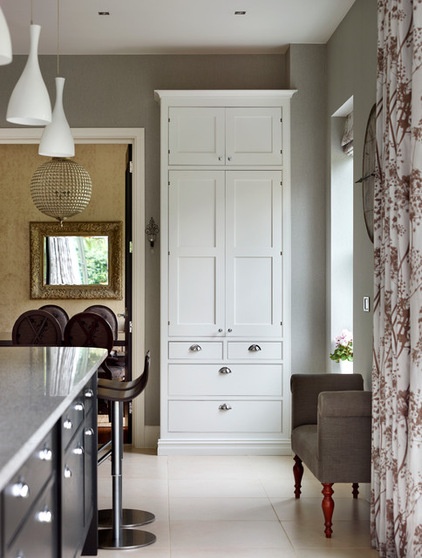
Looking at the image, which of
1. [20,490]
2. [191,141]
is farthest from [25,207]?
[20,490]

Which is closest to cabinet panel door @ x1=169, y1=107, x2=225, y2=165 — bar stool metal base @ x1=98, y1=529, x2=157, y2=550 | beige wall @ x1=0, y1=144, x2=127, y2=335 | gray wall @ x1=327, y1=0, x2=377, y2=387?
gray wall @ x1=327, y1=0, x2=377, y2=387

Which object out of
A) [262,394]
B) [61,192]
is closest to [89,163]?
[61,192]

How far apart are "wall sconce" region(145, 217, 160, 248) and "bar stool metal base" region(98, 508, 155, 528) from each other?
2.47 metres

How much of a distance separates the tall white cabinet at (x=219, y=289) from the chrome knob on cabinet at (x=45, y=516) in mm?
3882

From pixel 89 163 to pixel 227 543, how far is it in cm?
678

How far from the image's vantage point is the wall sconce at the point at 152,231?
257 inches

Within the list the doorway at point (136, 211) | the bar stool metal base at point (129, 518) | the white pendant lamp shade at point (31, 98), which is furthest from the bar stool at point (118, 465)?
the doorway at point (136, 211)

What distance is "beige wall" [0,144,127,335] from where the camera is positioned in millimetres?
10070

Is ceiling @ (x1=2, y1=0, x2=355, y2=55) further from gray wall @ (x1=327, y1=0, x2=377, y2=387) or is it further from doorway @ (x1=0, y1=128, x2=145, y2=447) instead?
doorway @ (x1=0, y1=128, x2=145, y2=447)

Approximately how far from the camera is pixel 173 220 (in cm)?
635

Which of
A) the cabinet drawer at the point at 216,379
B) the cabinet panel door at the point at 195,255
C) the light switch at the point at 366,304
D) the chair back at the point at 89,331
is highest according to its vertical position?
the cabinet panel door at the point at 195,255

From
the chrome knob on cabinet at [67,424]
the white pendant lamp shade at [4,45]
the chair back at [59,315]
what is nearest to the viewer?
the white pendant lamp shade at [4,45]

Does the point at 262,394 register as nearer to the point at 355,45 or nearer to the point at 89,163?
the point at 355,45

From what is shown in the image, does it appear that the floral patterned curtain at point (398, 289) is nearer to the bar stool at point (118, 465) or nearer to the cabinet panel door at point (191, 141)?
the bar stool at point (118, 465)
